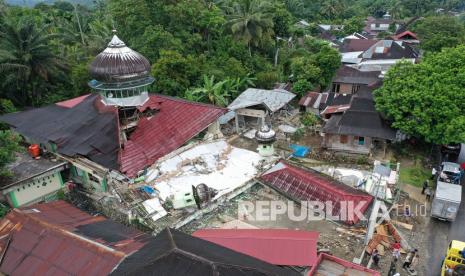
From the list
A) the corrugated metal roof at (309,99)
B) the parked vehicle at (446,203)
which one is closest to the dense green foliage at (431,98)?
the parked vehicle at (446,203)

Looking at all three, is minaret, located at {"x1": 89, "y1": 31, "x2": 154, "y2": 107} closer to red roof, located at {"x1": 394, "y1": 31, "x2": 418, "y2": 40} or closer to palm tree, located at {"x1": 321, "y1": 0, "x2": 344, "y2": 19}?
red roof, located at {"x1": 394, "y1": 31, "x2": 418, "y2": 40}

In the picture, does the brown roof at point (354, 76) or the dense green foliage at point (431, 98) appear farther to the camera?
the brown roof at point (354, 76)

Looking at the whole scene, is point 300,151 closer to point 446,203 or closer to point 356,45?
point 446,203

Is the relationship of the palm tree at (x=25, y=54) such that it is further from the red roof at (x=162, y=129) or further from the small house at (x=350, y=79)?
the small house at (x=350, y=79)

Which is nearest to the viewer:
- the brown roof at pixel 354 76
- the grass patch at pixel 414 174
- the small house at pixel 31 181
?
the small house at pixel 31 181

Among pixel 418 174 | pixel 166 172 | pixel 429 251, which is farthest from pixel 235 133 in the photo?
pixel 429 251

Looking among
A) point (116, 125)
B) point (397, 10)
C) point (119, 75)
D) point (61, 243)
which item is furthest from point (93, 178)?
point (397, 10)

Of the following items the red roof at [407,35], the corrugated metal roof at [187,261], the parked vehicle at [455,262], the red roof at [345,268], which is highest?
the corrugated metal roof at [187,261]
